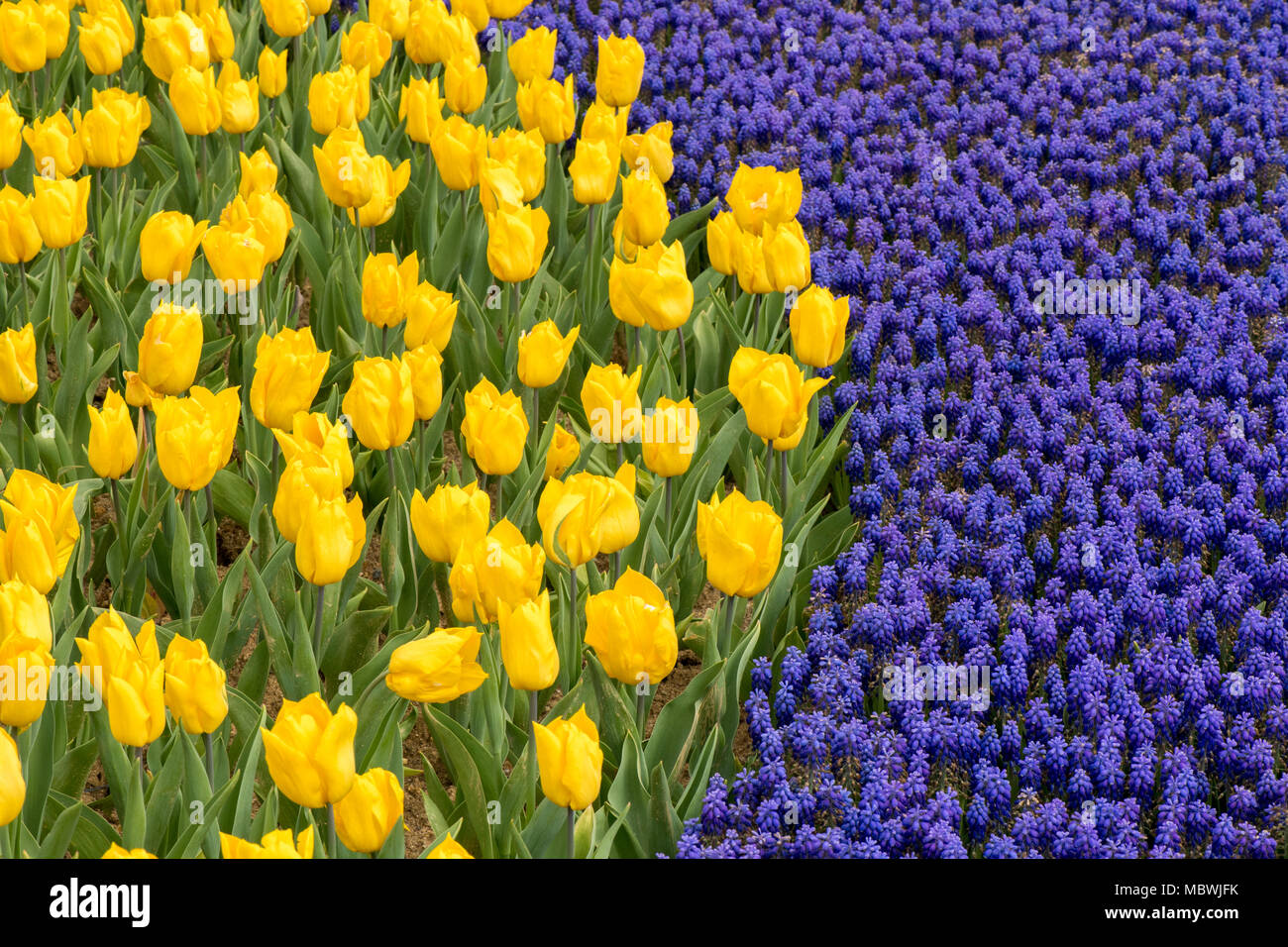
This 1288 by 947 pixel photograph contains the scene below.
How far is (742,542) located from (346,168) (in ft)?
5.69

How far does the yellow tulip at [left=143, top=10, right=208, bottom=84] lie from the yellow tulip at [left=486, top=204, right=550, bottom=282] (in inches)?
58.3

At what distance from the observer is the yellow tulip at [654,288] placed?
137 inches

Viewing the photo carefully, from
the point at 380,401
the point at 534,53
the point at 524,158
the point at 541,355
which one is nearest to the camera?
the point at 380,401

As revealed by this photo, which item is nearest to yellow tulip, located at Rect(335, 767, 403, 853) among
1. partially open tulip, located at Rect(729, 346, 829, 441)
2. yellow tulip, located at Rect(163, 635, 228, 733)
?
yellow tulip, located at Rect(163, 635, 228, 733)

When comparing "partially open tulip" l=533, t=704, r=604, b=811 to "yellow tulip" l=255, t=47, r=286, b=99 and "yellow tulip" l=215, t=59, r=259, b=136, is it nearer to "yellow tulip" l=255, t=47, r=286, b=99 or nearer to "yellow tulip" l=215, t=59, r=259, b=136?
"yellow tulip" l=215, t=59, r=259, b=136

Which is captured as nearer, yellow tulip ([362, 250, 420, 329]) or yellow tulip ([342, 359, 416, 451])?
yellow tulip ([342, 359, 416, 451])

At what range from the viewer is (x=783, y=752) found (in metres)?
2.84

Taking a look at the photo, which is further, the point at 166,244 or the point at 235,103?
the point at 235,103

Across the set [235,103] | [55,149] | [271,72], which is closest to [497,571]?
[55,149]

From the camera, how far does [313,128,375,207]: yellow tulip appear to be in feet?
12.7

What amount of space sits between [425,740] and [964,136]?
3229mm

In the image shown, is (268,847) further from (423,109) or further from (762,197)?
(423,109)

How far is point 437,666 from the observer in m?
2.38

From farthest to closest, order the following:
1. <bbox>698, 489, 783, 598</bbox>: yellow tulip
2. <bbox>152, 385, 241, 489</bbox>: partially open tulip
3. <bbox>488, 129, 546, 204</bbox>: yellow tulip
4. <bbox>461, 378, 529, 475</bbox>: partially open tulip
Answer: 1. <bbox>488, 129, 546, 204</bbox>: yellow tulip
2. <bbox>461, 378, 529, 475</bbox>: partially open tulip
3. <bbox>152, 385, 241, 489</bbox>: partially open tulip
4. <bbox>698, 489, 783, 598</bbox>: yellow tulip
